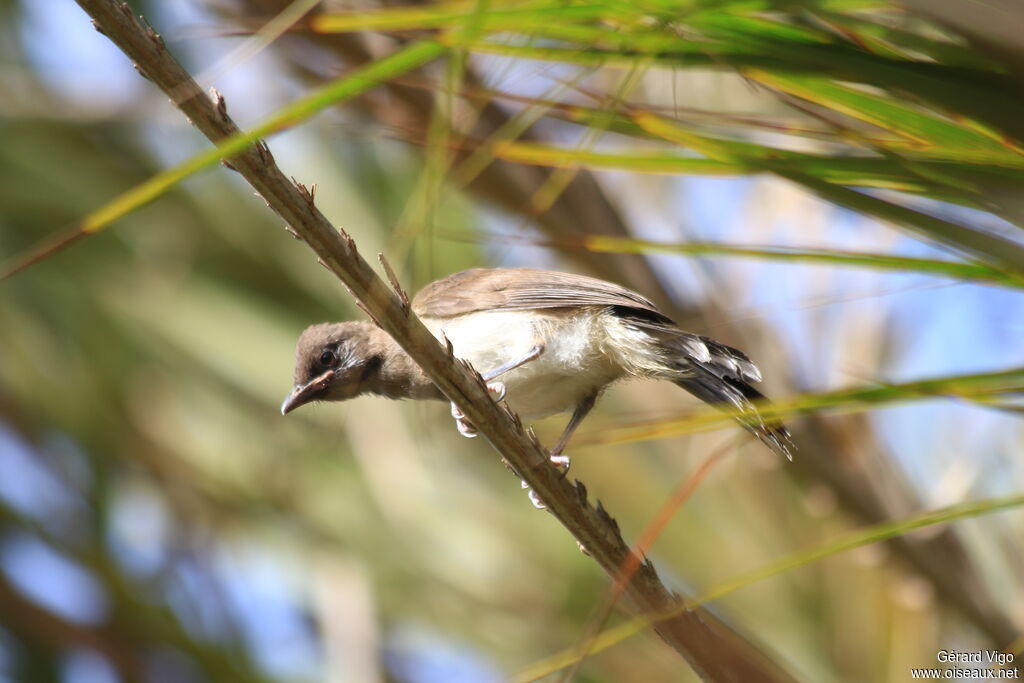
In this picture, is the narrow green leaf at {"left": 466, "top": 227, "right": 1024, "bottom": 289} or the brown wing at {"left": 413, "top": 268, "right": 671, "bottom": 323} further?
the brown wing at {"left": 413, "top": 268, "right": 671, "bottom": 323}

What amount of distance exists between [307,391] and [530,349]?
33.7 inches

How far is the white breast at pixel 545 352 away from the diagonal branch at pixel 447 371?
4.31 ft

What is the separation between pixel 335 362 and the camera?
4.09 meters

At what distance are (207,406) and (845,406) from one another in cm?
358

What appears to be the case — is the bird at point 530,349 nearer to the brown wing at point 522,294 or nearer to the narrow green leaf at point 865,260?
the brown wing at point 522,294

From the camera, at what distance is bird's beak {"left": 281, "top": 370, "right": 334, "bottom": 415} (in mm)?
3996

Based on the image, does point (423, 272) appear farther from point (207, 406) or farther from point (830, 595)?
point (207, 406)

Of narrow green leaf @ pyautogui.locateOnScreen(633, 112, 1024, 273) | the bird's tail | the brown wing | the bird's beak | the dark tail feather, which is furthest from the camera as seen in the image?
the bird's beak

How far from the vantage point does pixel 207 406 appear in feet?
15.4

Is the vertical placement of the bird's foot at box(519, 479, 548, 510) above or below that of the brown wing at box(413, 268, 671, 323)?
below

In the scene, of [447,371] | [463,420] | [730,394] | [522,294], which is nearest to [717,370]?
[730,394]

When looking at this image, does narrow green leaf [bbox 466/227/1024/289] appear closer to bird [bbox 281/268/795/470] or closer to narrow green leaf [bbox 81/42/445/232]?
narrow green leaf [bbox 81/42/445/232]

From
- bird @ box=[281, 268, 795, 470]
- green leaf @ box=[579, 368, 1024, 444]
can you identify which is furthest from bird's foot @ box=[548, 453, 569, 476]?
green leaf @ box=[579, 368, 1024, 444]

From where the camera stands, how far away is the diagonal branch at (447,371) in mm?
1610
